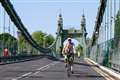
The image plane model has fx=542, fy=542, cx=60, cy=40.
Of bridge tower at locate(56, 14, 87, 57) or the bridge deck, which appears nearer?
the bridge deck

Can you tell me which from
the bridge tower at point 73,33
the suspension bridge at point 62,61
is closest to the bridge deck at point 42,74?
the suspension bridge at point 62,61

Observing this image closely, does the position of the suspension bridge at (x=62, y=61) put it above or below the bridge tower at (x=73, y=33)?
below

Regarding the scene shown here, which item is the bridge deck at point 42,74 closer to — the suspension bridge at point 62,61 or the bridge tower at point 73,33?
the suspension bridge at point 62,61

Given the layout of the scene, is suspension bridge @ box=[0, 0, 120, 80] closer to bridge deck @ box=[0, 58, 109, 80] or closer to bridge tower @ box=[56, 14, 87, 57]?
bridge deck @ box=[0, 58, 109, 80]

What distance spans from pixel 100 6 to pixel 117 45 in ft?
94.6

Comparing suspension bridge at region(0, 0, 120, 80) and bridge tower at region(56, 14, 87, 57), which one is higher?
bridge tower at region(56, 14, 87, 57)

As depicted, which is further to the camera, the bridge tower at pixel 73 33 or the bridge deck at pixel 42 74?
the bridge tower at pixel 73 33

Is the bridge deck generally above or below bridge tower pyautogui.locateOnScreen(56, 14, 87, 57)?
below

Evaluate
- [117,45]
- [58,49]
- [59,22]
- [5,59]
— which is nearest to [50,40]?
[59,22]

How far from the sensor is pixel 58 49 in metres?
157

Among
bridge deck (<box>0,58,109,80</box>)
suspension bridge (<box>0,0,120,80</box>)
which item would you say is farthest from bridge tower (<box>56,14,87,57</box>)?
bridge deck (<box>0,58,109,80</box>)

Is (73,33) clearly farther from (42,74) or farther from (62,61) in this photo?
(42,74)

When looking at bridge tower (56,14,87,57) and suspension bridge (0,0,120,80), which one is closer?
suspension bridge (0,0,120,80)

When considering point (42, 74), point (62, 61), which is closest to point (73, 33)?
point (62, 61)
